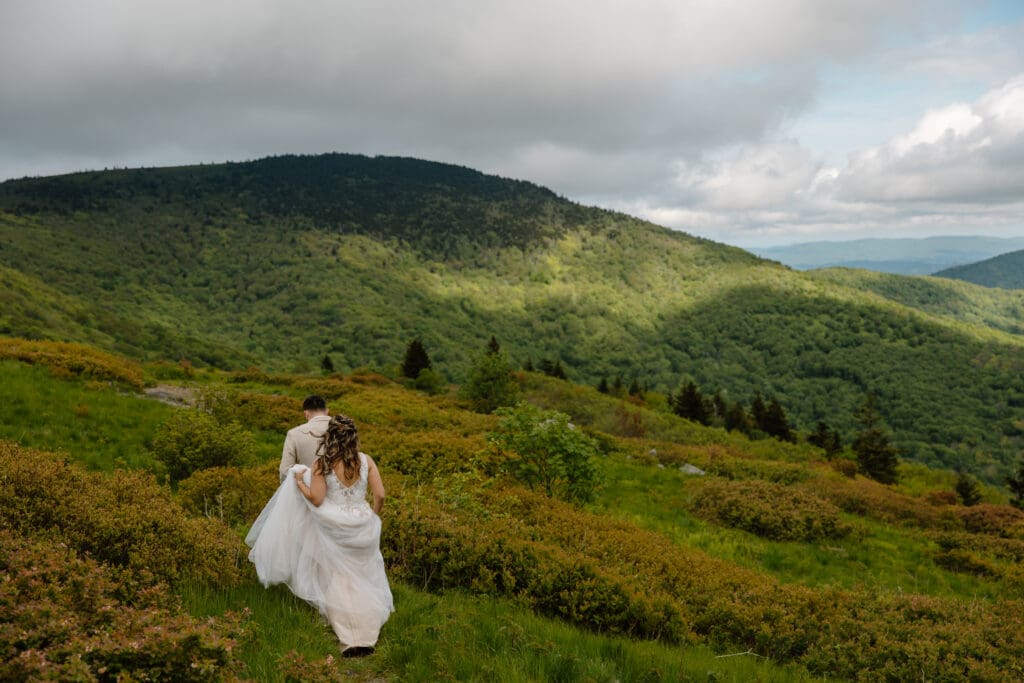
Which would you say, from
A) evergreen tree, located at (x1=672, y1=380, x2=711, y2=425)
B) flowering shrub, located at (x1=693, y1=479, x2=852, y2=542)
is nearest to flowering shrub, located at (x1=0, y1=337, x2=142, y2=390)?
flowering shrub, located at (x1=693, y1=479, x2=852, y2=542)

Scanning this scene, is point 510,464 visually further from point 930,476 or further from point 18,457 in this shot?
point 930,476

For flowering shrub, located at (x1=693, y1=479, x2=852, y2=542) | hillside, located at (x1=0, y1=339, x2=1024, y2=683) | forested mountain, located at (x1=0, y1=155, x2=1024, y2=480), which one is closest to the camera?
hillside, located at (x1=0, y1=339, x2=1024, y2=683)

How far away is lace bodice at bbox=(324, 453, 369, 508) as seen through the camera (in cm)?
551

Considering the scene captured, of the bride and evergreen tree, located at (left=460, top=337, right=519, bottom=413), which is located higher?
the bride

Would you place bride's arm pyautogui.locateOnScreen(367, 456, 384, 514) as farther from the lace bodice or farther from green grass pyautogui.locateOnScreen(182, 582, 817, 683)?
green grass pyautogui.locateOnScreen(182, 582, 817, 683)

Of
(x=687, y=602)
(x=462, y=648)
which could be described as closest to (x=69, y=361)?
(x=462, y=648)

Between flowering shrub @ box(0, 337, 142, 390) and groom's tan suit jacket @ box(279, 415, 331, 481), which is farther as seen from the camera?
flowering shrub @ box(0, 337, 142, 390)

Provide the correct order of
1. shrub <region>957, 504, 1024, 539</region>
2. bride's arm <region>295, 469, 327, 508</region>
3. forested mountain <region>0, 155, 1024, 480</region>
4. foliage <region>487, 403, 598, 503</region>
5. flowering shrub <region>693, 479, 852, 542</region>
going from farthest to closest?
1. forested mountain <region>0, 155, 1024, 480</region>
2. shrub <region>957, 504, 1024, 539</region>
3. flowering shrub <region>693, 479, 852, 542</region>
4. foliage <region>487, 403, 598, 503</region>
5. bride's arm <region>295, 469, 327, 508</region>

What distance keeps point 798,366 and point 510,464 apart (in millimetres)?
160322

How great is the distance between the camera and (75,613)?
354 cm

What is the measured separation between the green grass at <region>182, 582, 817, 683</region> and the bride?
252mm

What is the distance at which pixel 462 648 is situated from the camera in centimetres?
472

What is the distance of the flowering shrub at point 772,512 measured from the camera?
14.6 metres

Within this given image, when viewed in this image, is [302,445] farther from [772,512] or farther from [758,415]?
[758,415]
